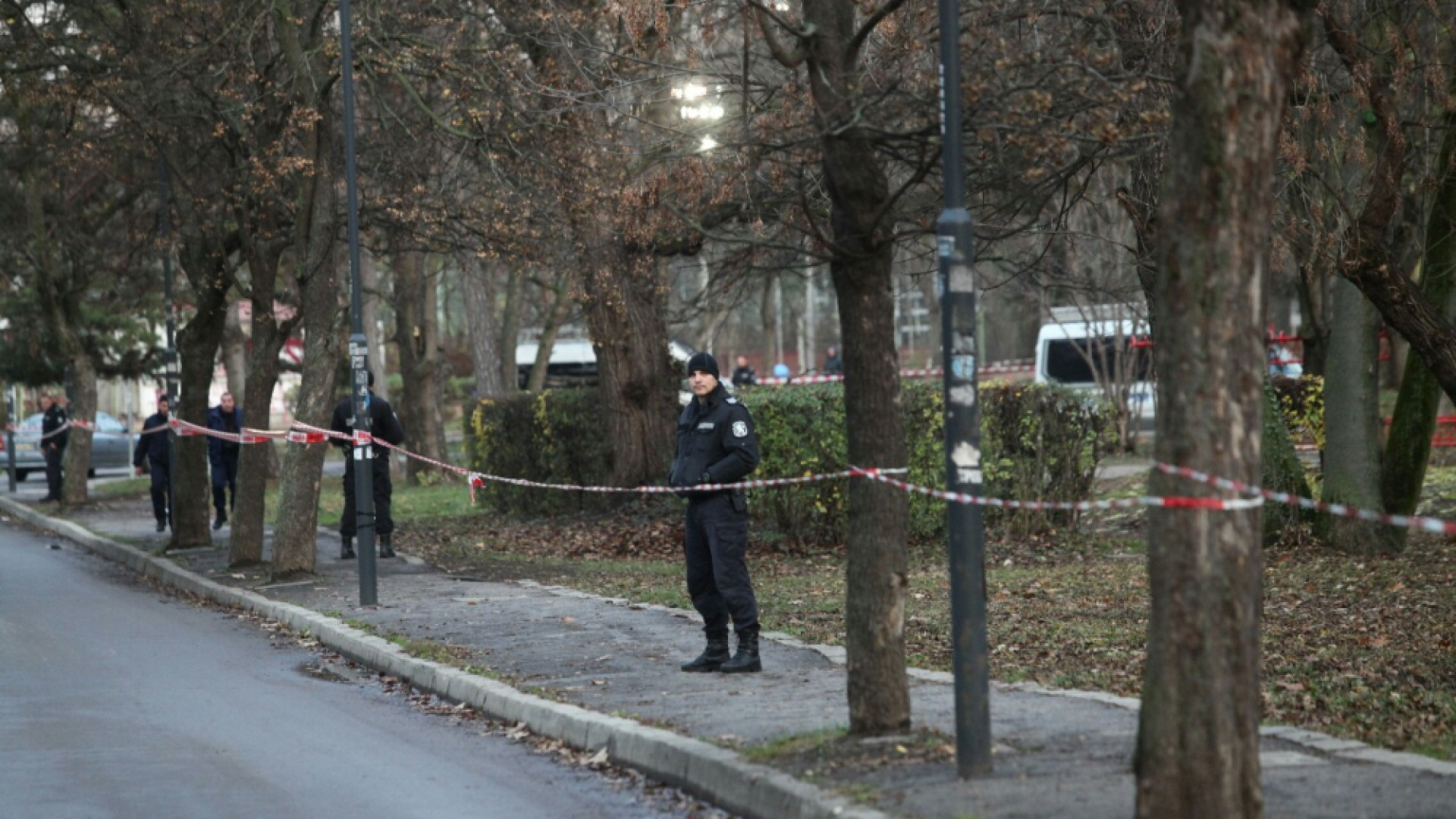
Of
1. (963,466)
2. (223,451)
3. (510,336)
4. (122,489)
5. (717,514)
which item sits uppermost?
(510,336)

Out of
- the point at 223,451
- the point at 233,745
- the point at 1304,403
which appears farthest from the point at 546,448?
the point at 233,745

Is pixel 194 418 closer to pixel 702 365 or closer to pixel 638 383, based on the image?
pixel 638 383

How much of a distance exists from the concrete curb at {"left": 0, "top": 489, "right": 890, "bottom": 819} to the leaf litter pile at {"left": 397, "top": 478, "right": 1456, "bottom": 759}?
2464 mm

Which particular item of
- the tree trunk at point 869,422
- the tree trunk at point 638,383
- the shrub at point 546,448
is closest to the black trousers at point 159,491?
the shrub at point 546,448

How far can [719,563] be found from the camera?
32.8 ft

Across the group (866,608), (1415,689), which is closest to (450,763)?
(866,608)

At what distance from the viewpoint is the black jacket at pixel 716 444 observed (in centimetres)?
1006

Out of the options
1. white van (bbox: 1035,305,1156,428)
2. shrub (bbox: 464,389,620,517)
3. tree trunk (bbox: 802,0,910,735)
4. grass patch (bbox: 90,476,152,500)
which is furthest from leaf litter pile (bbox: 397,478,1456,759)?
grass patch (bbox: 90,476,152,500)

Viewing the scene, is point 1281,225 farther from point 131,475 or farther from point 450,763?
point 131,475

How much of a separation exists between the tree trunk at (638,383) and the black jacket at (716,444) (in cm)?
1103

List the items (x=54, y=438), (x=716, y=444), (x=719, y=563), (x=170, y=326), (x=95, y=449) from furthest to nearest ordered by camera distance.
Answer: (x=95, y=449), (x=54, y=438), (x=170, y=326), (x=716, y=444), (x=719, y=563)

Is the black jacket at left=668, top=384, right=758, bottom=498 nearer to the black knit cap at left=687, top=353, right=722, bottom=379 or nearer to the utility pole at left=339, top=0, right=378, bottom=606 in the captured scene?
the black knit cap at left=687, top=353, right=722, bottom=379

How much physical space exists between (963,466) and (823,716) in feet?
7.15

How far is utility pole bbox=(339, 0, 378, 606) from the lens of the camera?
13859 millimetres
